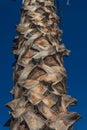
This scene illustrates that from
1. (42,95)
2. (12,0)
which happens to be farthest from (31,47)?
(12,0)

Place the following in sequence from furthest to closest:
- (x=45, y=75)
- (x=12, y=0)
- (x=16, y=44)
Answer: (x=12, y=0) < (x=16, y=44) < (x=45, y=75)

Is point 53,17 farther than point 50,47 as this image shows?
Yes

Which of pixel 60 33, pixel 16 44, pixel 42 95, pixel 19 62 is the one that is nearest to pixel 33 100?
pixel 42 95

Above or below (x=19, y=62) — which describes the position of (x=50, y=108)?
below

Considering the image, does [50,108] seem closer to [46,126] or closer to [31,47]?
[46,126]

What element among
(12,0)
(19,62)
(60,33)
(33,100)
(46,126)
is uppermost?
(12,0)

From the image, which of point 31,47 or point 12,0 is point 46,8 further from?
point 12,0

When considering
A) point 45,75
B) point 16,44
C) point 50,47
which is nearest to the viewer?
point 45,75
